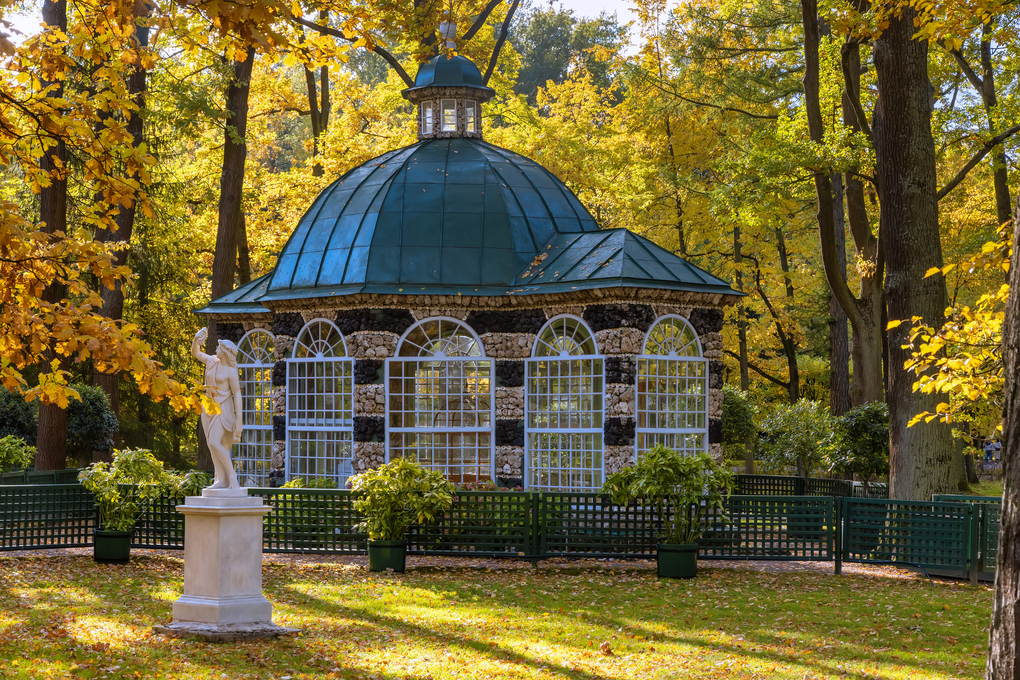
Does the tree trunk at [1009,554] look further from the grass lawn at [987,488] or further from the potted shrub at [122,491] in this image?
the grass lawn at [987,488]

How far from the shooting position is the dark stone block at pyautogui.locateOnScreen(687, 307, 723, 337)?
17234 millimetres

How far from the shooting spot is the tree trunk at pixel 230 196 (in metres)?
25.1

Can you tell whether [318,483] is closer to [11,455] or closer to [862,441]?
[11,455]

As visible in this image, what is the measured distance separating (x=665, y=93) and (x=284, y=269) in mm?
13221

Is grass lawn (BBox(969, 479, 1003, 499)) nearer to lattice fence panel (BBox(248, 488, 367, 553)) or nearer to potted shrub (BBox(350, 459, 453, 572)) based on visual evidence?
potted shrub (BBox(350, 459, 453, 572))

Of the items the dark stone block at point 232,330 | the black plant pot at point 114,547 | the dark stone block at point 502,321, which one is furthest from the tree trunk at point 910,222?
the dark stone block at point 232,330

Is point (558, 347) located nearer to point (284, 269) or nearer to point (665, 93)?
point (284, 269)

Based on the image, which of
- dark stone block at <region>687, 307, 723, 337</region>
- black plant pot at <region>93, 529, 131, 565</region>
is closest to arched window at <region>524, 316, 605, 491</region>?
dark stone block at <region>687, 307, 723, 337</region>

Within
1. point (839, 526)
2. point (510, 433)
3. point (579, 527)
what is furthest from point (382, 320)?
point (839, 526)

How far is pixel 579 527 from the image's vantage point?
47.5 ft

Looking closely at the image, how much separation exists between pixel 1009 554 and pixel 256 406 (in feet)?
58.7

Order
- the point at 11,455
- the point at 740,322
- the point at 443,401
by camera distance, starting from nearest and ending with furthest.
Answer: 1. the point at 443,401
2. the point at 11,455
3. the point at 740,322

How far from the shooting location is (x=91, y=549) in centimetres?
1585

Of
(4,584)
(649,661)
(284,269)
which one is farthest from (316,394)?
(649,661)
